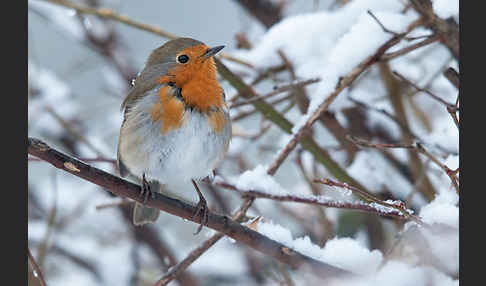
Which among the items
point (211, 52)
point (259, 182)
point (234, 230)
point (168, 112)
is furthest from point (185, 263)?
point (211, 52)

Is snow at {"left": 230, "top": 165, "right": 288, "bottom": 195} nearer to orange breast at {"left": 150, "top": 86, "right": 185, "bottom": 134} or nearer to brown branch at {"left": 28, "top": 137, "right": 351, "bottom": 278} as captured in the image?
brown branch at {"left": 28, "top": 137, "right": 351, "bottom": 278}

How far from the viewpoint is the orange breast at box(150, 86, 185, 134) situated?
189 centimetres

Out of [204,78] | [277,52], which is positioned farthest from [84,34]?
[204,78]

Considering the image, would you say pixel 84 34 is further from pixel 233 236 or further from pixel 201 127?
pixel 233 236

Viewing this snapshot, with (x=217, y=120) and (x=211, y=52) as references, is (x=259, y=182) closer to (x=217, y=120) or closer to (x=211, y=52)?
(x=217, y=120)

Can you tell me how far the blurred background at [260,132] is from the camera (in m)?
1.94

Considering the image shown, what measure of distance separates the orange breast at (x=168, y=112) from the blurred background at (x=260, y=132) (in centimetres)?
23

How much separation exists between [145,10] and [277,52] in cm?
225

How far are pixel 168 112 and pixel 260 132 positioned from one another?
611 millimetres

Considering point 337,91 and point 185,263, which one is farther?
point 337,91

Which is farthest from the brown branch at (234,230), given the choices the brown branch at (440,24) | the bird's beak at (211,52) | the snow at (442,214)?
the brown branch at (440,24)

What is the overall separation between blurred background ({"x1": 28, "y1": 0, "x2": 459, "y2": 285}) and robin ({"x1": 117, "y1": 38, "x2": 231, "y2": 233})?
0.16 m

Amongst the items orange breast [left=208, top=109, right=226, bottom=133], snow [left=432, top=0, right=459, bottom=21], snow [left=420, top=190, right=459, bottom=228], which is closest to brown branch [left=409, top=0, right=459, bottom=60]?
snow [left=432, top=0, right=459, bottom=21]

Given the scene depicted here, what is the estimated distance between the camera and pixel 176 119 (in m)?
1.89
